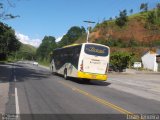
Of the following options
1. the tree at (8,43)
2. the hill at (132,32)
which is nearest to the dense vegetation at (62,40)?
the tree at (8,43)

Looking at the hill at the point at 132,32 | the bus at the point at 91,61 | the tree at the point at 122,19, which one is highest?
the tree at the point at 122,19

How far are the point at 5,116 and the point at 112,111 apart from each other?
161 inches

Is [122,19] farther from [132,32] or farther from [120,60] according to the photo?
[120,60]

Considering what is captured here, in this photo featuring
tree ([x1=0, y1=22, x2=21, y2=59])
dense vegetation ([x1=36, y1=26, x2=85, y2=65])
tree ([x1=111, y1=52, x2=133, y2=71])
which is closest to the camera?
tree ([x1=111, y1=52, x2=133, y2=71])

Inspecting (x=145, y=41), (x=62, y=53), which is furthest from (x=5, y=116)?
(x=145, y=41)

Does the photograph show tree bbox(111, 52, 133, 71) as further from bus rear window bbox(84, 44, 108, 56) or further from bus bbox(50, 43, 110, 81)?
bus rear window bbox(84, 44, 108, 56)

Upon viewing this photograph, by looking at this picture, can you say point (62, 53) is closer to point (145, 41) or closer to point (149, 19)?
point (145, 41)

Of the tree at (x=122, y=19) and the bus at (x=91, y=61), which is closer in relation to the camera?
the bus at (x=91, y=61)

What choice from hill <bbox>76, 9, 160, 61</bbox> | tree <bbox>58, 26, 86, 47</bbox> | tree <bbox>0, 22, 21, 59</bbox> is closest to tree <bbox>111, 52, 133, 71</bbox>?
hill <bbox>76, 9, 160, 61</bbox>


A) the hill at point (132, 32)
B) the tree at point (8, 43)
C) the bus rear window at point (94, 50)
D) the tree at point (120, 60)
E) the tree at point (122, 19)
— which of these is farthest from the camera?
the tree at point (122, 19)

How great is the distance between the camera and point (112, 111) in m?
14.4

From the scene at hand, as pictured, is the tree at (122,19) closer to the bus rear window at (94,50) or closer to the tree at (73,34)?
the tree at (73,34)

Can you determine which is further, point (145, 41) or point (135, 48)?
point (145, 41)

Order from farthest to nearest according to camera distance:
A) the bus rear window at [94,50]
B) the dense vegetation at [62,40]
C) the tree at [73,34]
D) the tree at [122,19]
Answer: the tree at [73,34] → the dense vegetation at [62,40] → the tree at [122,19] → the bus rear window at [94,50]
